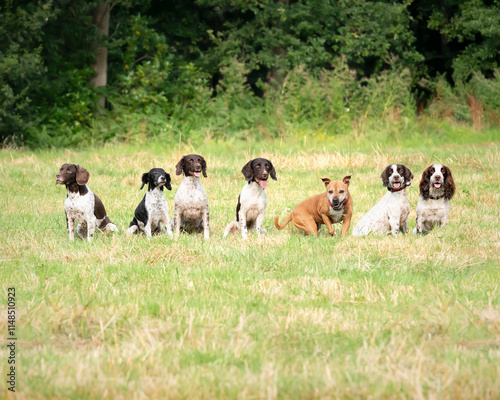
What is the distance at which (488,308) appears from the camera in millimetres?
4629

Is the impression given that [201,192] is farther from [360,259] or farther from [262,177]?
[360,259]

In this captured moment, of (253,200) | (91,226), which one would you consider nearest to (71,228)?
(91,226)

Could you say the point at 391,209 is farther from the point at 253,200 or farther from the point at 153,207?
the point at 153,207

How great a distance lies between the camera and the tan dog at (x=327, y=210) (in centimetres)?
747

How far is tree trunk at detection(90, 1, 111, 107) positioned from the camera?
70.8 feet

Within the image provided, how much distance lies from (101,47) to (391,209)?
17.1 meters

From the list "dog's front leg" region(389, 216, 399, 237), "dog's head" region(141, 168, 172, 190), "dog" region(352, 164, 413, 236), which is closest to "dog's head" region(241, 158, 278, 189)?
"dog's head" region(141, 168, 172, 190)

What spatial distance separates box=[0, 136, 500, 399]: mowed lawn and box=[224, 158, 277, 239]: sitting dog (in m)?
0.35

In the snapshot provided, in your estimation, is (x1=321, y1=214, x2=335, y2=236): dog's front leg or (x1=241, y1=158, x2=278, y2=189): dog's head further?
(x1=241, y1=158, x2=278, y2=189): dog's head

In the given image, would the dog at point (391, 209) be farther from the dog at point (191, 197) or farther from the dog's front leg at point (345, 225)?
the dog at point (191, 197)

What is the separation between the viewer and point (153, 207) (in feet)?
26.2

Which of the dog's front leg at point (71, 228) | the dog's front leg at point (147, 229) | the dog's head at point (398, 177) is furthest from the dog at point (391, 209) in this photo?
the dog's front leg at point (71, 228)

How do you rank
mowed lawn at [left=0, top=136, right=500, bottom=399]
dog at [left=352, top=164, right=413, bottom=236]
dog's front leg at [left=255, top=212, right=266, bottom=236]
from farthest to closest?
dog's front leg at [left=255, top=212, right=266, bottom=236] < dog at [left=352, top=164, right=413, bottom=236] < mowed lawn at [left=0, top=136, right=500, bottom=399]

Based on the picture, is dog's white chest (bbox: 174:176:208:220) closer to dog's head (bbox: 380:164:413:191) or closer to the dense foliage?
dog's head (bbox: 380:164:413:191)
